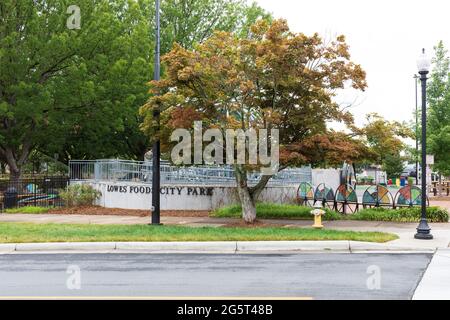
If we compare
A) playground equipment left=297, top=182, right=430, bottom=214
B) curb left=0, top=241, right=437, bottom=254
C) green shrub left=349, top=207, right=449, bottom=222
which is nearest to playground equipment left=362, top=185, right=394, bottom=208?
playground equipment left=297, top=182, right=430, bottom=214

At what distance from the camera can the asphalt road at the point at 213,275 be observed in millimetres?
7582

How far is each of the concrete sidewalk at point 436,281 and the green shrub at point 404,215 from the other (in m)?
6.09

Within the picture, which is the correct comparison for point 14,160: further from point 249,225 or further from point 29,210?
point 249,225

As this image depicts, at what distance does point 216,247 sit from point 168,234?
1.95 metres

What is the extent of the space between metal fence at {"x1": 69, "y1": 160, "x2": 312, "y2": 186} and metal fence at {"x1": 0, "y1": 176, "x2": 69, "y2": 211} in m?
1.40

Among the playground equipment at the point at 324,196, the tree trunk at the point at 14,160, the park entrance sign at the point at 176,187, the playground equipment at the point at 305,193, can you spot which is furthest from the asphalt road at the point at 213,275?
the tree trunk at the point at 14,160

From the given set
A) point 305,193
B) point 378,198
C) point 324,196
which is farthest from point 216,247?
point 305,193

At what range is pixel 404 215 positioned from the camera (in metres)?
16.9

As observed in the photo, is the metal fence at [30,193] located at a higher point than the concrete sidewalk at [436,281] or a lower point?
higher

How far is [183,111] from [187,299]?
8532mm

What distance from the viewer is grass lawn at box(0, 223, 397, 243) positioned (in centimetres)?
1257

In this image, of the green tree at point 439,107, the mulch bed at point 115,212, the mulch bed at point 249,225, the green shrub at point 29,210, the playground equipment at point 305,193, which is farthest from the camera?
the green tree at point 439,107

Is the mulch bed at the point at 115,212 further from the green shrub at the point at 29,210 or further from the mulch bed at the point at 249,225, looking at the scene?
the mulch bed at the point at 249,225
